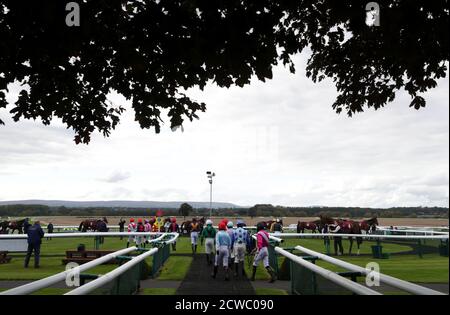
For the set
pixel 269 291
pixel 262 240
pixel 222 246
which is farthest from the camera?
pixel 222 246

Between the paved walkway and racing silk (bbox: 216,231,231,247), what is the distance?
894 millimetres

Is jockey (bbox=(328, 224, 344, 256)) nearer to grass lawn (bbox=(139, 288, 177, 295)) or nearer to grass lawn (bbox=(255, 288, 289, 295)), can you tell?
grass lawn (bbox=(255, 288, 289, 295))

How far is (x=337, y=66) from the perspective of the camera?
802cm

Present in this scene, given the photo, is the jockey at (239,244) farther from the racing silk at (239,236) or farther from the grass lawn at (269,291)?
the grass lawn at (269,291)

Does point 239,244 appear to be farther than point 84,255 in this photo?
No

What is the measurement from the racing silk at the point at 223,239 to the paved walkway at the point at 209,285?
35.2 inches

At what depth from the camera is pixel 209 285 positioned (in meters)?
9.84

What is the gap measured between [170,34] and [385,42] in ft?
9.83

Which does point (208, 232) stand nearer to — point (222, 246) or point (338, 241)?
point (222, 246)

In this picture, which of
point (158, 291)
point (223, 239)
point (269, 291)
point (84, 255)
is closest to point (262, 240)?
point (223, 239)

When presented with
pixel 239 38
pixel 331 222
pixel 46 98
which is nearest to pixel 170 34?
pixel 239 38

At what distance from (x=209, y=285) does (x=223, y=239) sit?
188 cm

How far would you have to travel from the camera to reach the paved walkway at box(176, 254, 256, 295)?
29.1 ft
